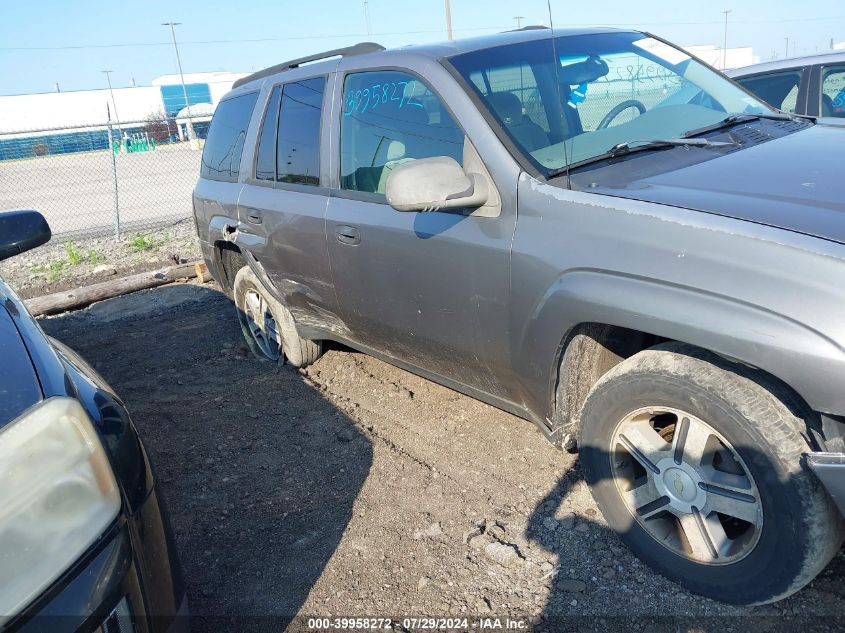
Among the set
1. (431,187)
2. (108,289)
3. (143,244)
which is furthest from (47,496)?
(143,244)

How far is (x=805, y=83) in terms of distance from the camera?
5.62 m

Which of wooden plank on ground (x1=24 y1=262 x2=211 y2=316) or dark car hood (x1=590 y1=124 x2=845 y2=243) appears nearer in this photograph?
dark car hood (x1=590 y1=124 x2=845 y2=243)

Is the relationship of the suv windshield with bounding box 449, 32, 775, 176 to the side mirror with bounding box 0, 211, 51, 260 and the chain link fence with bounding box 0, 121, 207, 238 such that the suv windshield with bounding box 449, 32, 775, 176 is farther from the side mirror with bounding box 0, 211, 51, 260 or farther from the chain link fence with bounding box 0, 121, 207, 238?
the chain link fence with bounding box 0, 121, 207, 238

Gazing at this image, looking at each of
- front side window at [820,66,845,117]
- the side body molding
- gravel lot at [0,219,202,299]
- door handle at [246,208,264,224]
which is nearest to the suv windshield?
the side body molding

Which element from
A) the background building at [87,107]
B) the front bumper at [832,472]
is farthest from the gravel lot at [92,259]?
the background building at [87,107]

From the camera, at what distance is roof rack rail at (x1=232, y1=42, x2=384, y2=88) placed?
3.74 m

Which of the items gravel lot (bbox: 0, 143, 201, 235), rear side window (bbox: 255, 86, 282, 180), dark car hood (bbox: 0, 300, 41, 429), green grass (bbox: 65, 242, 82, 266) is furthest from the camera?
gravel lot (bbox: 0, 143, 201, 235)

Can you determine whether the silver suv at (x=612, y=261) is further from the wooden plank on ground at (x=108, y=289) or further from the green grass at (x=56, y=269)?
the green grass at (x=56, y=269)

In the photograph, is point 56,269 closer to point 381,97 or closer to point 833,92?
point 381,97

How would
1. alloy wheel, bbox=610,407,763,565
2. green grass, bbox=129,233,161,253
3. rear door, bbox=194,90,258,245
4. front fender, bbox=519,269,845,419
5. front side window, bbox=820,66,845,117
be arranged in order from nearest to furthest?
front fender, bbox=519,269,845,419 → alloy wheel, bbox=610,407,763,565 → rear door, bbox=194,90,258,245 → front side window, bbox=820,66,845,117 → green grass, bbox=129,233,161,253

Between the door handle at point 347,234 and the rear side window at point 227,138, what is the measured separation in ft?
4.52

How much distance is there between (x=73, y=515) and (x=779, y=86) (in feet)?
20.3

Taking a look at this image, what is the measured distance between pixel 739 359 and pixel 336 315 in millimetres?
2287

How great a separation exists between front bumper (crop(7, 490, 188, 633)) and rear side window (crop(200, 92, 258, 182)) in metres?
3.07
